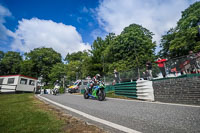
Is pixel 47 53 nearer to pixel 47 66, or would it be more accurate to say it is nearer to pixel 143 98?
pixel 47 66

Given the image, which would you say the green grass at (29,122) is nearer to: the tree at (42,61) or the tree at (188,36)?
the tree at (188,36)

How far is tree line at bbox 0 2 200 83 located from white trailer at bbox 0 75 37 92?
29.4 feet

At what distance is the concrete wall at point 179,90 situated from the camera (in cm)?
483

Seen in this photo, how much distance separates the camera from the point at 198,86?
15.6ft

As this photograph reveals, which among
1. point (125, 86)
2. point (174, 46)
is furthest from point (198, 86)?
point (174, 46)

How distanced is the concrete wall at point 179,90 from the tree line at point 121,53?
8.73m

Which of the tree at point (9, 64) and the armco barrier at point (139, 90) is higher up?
the tree at point (9, 64)

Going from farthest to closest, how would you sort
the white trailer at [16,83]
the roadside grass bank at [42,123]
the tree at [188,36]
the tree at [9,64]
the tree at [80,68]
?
1. the tree at [9,64]
2. the tree at [80,68]
3. the tree at [188,36]
4. the white trailer at [16,83]
5. the roadside grass bank at [42,123]

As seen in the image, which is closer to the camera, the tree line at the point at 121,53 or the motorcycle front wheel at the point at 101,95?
the motorcycle front wheel at the point at 101,95

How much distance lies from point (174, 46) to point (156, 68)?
1853 cm

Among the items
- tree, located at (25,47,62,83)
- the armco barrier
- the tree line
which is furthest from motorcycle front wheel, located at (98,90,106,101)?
tree, located at (25,47,62,83)

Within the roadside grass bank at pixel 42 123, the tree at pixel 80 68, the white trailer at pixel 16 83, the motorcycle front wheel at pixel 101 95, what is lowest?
the roadside grass bank at pixel 42 123

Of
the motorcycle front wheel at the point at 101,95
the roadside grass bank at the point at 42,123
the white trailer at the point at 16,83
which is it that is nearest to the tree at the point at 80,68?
the white trailer at the point at 16,83

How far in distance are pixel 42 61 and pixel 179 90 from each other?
44729mm
